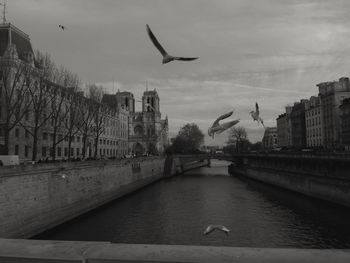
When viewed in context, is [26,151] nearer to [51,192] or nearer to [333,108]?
[51,192]

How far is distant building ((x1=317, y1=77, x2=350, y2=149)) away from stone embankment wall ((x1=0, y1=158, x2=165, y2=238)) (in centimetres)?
5745

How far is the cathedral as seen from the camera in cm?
12838

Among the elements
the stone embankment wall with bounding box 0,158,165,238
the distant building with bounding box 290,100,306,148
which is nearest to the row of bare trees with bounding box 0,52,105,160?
the stone embankment wall with bounding box 0,158,165,238

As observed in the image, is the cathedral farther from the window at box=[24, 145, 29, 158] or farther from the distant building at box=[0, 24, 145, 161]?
the window at box=[24, 145, 29, 158]

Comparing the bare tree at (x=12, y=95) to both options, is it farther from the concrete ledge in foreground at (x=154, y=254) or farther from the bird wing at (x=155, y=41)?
the concrete ledge in foreground at (x=154, y=254)

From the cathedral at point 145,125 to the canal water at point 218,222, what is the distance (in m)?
85.1

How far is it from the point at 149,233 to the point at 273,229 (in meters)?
8.62

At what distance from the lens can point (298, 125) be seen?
10525 cm

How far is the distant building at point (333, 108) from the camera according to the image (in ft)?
258

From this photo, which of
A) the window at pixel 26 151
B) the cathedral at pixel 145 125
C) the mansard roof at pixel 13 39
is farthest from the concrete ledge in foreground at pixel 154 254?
the cathedral at pixel 145 125

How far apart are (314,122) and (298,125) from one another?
13.8m

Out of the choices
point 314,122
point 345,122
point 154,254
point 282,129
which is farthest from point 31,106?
point 282,129

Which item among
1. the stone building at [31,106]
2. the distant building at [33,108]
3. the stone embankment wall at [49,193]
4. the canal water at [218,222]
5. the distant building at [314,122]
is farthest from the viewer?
the distant building at [314,122]

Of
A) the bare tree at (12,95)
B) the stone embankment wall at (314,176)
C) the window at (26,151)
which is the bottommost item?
the stone embankment wall at (314,176)
